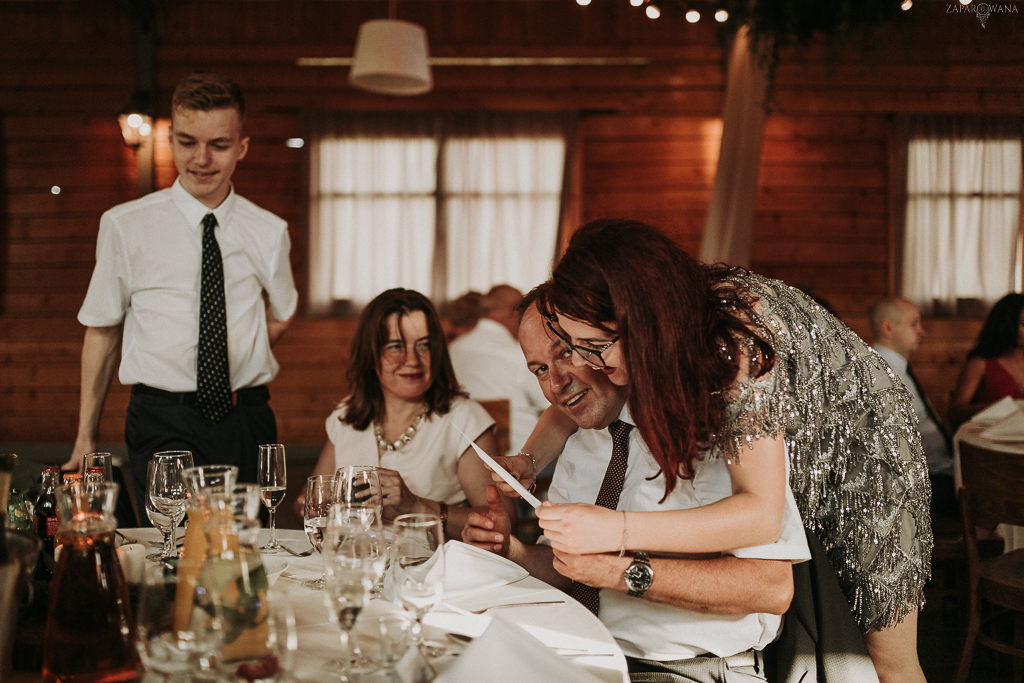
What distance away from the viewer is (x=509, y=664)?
0.99 metres

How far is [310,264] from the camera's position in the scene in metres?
7.17

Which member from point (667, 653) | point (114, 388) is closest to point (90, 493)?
point (667, 653)

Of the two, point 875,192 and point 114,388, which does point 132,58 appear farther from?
point 875,192

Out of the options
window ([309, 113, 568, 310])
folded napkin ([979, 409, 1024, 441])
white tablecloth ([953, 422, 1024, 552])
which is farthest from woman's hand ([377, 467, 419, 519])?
window ([309, 113, 568, 310])

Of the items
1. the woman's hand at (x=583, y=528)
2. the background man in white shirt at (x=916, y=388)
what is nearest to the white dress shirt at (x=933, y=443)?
the background man in white shirt at (x=916, y=388)

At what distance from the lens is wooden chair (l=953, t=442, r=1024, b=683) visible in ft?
8.65

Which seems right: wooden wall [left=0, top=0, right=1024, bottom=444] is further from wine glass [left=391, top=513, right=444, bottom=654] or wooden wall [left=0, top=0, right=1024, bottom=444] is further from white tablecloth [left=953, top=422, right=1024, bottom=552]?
wine glass [left=391, top=513, right=444, bottom=654]

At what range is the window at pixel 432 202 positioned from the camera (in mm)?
7152

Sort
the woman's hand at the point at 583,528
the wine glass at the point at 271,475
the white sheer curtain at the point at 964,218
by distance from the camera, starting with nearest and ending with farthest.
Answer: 1. the woman's hand at the point at 583,528
2. the wine glass at the point at 271,475
3. the white sheer curtain at the point at 964,218

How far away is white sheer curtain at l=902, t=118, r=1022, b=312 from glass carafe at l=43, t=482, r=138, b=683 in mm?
7193

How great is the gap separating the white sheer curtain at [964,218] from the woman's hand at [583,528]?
6.68 meters

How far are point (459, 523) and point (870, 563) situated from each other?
99 centimetres

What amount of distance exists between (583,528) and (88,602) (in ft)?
2.18

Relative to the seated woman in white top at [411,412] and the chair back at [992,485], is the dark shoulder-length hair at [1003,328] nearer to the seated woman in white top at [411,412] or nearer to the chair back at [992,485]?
Result: the chair back at [992,485]
